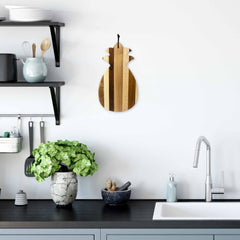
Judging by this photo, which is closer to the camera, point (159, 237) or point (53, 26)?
point (159, 237)

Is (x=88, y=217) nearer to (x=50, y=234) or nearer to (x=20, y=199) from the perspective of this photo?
(x=50, y=234)

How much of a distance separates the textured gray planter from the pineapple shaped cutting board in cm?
49

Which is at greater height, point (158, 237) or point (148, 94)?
point (148, 94)

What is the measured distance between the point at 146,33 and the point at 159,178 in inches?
33.9

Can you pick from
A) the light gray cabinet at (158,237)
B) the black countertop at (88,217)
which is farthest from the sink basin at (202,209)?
the light gray cabinet at (158,237)

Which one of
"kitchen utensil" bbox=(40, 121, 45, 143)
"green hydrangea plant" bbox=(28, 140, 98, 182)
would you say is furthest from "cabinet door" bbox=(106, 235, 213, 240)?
"kitchen utensil" bbox=(40, 121, 45, 143)

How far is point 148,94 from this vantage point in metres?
3.11

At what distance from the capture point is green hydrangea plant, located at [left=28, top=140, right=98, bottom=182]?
9.45ft

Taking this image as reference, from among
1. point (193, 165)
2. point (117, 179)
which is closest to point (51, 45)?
point (117, 179)

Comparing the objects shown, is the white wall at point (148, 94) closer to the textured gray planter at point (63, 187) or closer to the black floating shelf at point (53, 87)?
the black floating shelf at point (53, 87)

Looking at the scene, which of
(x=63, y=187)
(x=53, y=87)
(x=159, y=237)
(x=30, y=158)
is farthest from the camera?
(x=30, y=158)

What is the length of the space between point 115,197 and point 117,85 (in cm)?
66

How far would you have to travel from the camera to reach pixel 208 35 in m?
3.07

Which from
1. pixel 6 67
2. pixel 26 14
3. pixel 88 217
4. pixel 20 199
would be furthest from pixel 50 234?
pixel 26 14
